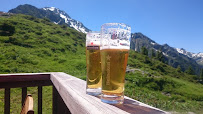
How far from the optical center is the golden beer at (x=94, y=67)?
880 millimetres

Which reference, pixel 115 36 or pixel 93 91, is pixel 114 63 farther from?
pixel 93 91

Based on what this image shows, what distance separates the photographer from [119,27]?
28.8 inches

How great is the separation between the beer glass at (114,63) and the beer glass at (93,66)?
153 millimetres

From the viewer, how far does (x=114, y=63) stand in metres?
0.69

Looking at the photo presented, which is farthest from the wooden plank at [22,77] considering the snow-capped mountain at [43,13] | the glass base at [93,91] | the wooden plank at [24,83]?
the snow-capped mountain at [43,13]

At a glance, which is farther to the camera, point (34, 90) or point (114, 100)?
point (34, 90)

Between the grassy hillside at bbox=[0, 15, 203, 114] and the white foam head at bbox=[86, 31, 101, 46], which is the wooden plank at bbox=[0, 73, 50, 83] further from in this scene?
the grassy hillside at bbox=[0, 15, 203, 114]

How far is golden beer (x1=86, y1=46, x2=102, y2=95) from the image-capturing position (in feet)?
2.89

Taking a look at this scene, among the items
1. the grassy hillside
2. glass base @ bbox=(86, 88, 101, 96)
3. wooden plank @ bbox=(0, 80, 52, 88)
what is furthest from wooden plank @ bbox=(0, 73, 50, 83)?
the grassy hillside

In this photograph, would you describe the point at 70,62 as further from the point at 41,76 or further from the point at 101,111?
the point at 101,111

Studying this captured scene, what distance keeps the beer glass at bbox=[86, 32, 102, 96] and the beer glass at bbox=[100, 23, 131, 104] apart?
0.15 meters

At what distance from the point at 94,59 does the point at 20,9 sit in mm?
126201

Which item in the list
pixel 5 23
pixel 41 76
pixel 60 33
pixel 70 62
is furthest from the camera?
pixel 60 33

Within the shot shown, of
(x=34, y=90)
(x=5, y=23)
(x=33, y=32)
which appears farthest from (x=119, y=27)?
(x=33, y=32)
